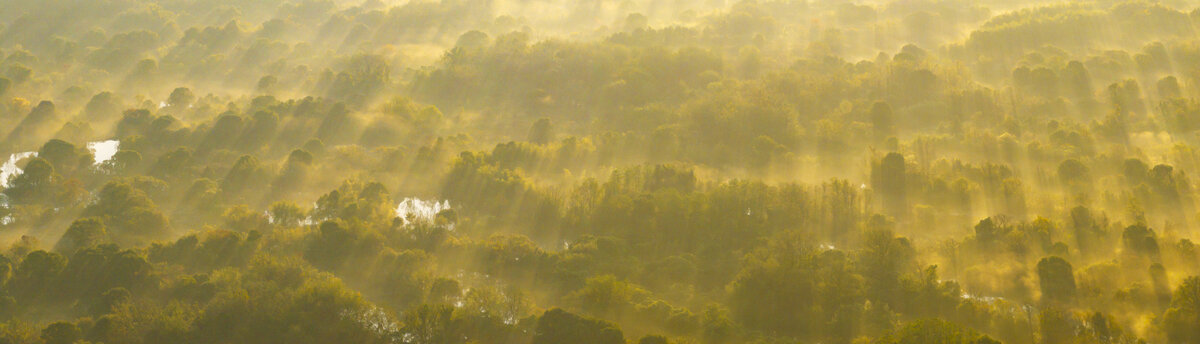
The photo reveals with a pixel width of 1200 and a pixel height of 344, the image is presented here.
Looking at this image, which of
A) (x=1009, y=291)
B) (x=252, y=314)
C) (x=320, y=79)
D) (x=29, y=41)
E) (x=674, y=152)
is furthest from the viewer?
(x=29, y=41)

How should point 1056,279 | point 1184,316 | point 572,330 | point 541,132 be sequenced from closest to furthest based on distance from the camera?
point 1184,316, point 572,330, point 1056,279, point 541,132

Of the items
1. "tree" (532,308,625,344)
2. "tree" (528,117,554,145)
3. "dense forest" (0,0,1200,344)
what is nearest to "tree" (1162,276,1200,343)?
"dense forest" (0,0,1200,344)

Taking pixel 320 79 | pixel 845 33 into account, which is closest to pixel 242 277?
pixel 320 79

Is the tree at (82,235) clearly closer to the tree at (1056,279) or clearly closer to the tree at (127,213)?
the tree at (127,213)

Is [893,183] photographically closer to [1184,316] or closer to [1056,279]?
[1056,279]

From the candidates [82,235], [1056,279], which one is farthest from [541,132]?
[1056,279]

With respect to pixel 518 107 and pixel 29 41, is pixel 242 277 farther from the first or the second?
pixel 29 41

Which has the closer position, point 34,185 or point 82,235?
point 82,235

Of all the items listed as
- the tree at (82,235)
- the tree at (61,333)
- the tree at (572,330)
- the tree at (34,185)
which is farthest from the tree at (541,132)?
the tree at (61,333)
